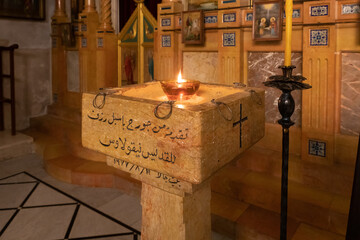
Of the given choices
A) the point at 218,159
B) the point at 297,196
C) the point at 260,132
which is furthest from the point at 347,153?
the point at 218,159

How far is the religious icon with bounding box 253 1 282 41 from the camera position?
8.90ft

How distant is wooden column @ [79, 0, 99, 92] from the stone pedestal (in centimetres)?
330

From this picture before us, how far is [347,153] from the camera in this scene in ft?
Result: 8.36

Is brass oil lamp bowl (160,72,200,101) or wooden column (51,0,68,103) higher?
wooden column (51,0,68,103)

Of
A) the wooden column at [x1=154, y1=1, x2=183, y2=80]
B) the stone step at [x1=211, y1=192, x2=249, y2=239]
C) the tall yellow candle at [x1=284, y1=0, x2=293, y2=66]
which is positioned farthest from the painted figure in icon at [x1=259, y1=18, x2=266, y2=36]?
the tall yellow candle at [x1=284, y1=0, x2=293, y2=66]

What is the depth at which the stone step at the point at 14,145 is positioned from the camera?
4238 mm

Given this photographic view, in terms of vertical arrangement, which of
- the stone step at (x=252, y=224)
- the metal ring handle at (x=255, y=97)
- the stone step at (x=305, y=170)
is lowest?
the stone step at (x=252, y=224)

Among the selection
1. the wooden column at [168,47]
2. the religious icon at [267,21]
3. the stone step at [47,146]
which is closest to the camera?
the religious icon at [267,21]

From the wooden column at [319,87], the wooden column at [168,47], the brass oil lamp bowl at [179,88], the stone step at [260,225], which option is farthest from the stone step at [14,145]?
the wooden column at [319,87]

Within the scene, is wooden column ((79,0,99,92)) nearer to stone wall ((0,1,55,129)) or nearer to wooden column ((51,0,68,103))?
wooden column ((51,0,68,103))

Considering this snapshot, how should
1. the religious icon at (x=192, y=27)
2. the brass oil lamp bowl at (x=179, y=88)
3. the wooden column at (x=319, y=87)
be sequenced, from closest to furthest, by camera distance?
the brass oil lamp bowl at (x=179, y=88)
the wooden column at (x=319, y=87)
the religious icon at (x=192, y=27)

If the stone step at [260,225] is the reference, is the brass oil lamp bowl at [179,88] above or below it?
above

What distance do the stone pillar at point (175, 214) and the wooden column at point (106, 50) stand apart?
345cm

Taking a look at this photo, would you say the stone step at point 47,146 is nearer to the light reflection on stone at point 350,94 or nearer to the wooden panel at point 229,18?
the wooden panel at point 229,18
